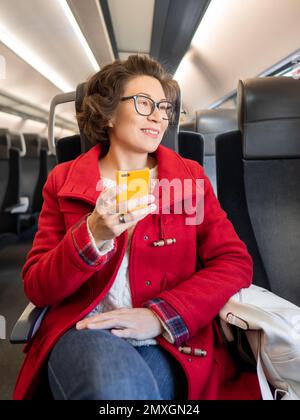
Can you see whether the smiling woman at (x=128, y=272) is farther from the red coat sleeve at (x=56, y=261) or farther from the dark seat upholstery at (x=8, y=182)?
the dark seat upholstery at (x=8, y=182)

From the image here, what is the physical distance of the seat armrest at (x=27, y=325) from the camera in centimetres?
92

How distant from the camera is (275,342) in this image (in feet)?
2.80

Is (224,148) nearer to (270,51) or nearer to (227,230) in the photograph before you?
(227,230)

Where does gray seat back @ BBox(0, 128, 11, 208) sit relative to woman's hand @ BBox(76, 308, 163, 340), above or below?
above

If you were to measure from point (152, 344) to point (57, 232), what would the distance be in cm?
46

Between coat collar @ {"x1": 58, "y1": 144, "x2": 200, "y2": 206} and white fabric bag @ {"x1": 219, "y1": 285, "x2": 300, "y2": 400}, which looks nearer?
white fabric bag @ {"x1": 219, "y1": 285, "x2": 300, "y2": 400}

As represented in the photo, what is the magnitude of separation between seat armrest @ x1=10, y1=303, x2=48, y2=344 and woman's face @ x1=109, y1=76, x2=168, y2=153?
617mm

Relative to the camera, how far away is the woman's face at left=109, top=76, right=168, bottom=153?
3.72ft

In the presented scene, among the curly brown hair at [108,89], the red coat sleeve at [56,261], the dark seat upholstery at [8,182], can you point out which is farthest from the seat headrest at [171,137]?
the dark seat upholstery at [8,182]

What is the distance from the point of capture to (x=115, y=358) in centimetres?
77

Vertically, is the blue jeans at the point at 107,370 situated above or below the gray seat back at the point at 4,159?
below

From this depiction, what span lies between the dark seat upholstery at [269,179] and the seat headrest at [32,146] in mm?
3378

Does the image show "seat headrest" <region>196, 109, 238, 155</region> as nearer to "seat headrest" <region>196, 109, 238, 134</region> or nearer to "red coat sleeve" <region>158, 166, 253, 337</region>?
"seat headrest" <region>196, 109, 238, 134</region>

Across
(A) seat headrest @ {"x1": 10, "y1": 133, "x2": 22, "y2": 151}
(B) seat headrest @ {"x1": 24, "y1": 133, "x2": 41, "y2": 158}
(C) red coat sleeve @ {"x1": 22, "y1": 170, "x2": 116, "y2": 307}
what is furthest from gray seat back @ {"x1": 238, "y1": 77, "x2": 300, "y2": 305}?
(B) seat headrest @ {"x1": 24, "y1": 133, "x2": 41, "y2": 158}
